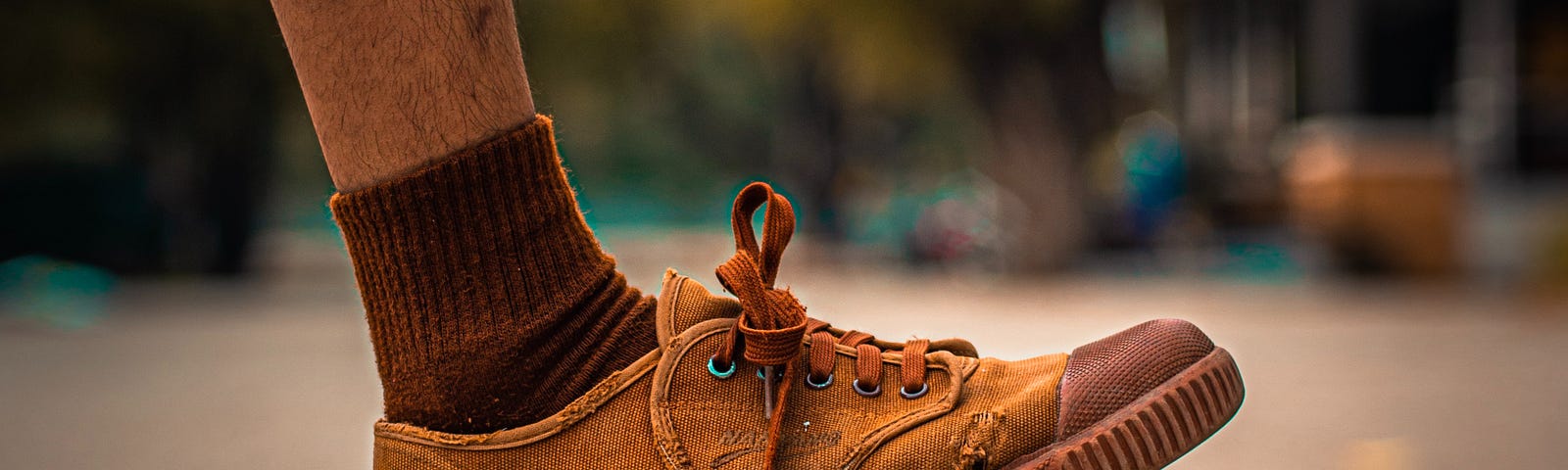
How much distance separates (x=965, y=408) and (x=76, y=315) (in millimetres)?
7844

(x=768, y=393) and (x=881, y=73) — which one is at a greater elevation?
(x=881, y=73)

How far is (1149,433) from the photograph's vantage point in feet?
4.13

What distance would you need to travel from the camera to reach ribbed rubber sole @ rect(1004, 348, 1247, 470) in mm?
1248

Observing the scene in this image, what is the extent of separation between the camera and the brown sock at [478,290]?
1275 mm

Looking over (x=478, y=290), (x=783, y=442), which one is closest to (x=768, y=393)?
(x=783, y=442)

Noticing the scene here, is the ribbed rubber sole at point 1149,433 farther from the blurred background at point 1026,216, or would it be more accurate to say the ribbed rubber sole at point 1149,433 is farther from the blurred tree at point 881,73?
the blurred tree at point 881,73

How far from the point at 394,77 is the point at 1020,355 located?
3148 mm

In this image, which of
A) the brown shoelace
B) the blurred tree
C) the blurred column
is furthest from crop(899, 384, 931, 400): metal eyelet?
the blurred column

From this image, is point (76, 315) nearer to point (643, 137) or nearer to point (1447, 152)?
point (1447, 152)

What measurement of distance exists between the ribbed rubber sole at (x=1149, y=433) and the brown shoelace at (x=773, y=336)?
0.18m

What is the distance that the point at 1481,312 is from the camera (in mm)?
5766

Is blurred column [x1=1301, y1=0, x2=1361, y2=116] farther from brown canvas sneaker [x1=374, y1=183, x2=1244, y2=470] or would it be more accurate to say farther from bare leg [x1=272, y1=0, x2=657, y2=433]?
bare leg [x1=272, y1=0, x2=657, y2=433]

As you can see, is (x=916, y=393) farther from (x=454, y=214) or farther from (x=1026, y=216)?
(x=1026, y=216)

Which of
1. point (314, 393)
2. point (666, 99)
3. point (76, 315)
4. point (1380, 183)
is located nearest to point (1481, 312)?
point (1380, 183)
